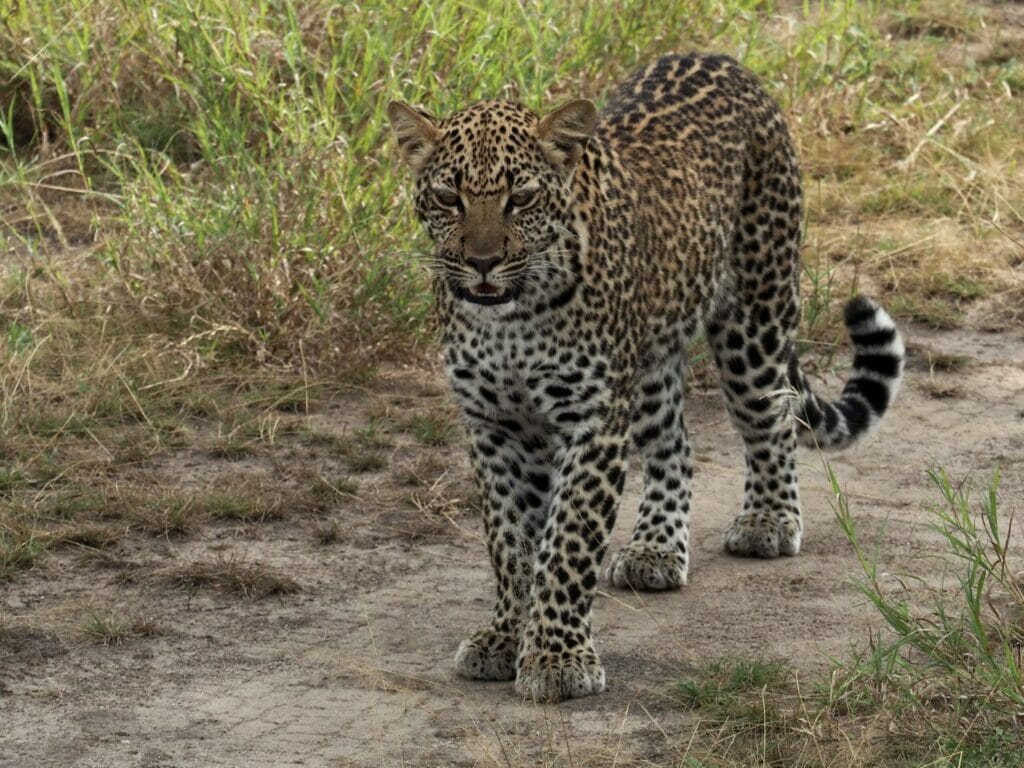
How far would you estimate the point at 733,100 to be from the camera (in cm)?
679

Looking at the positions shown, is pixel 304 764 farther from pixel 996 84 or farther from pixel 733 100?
pixel 996 84

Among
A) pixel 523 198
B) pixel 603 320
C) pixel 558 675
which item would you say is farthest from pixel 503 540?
pixel 523 198

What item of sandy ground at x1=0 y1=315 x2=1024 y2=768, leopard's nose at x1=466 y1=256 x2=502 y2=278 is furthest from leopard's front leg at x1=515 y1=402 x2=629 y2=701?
leopard's nose at x1=466 y1=256 x2=502 y2=278

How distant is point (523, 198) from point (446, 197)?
23cm

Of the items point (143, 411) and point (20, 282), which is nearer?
point (143, 411)

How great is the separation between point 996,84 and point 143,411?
20.8 ft

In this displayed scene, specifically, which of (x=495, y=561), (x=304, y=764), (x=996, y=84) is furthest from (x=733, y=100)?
(x=996, y=84)

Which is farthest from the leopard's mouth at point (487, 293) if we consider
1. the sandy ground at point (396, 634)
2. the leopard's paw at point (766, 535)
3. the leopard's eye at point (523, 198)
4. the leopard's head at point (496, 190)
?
the leopard's paw at point (766, 535)

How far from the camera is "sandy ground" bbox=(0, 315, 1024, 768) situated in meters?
5.20

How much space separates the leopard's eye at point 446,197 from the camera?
543cm

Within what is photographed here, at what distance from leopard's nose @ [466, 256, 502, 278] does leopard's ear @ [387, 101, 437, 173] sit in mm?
424

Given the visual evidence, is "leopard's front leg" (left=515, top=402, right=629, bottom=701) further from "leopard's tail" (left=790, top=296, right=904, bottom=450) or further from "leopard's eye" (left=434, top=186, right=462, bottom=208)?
"leopard's tail" (left=790, top=296, right=904, bottom=450)

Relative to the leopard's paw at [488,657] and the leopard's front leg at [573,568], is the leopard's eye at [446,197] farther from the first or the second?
the leopard's paw at [488,657]

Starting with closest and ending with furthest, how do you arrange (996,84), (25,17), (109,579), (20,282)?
(109,579) < (20,282) < (25,17) < (996,84)
